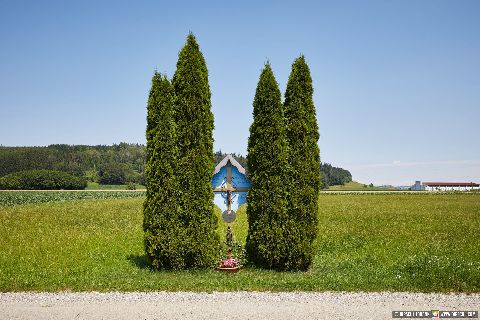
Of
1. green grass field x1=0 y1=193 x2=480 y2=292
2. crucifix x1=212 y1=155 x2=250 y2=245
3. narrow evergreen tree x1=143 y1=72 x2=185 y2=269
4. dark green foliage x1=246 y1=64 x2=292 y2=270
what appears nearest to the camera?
green grass field x1=0 y1=193 x2=480 y2=292

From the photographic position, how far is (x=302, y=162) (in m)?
12.4

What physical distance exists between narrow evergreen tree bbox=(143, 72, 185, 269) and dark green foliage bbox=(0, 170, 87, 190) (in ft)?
437

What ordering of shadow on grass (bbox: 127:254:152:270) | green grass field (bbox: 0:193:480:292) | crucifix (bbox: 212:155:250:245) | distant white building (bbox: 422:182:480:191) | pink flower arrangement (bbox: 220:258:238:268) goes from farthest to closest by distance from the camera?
distant white building (bbox: 422:182:480:191) < crucifix (bbox: 212:155:250:245) < shadow on grass (bbox: 127:254:152:270) < pink flower arrangement (bbox: 220:258:238:268) < green grass field (bbox: 0:193:480:292)

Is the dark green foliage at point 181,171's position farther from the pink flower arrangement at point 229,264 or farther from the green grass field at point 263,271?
the green grass field at point 263,271

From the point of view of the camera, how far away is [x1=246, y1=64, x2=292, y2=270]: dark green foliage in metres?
12.3

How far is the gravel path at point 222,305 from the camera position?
7.92m

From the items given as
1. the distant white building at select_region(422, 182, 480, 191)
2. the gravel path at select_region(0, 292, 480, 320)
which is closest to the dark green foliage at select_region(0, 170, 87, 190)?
the distant white building at select_region(422, 182, 480, 191)

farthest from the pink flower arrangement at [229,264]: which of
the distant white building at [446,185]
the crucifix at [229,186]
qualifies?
the distant white building at [446,185]

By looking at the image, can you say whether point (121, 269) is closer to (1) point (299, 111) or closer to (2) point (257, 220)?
(2) point (257, 220)

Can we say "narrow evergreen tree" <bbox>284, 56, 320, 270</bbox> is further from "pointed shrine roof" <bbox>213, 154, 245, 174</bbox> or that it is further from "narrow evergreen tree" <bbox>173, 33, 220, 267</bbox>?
"narrow evergreen tree" <bbox>173, 33, 220, 267</bbox>

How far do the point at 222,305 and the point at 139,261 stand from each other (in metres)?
6.28

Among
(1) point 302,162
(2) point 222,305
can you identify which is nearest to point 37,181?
(1) point 302,162

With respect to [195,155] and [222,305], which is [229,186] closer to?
[195,155]

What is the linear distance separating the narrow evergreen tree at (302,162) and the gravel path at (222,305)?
2959 millimetres
